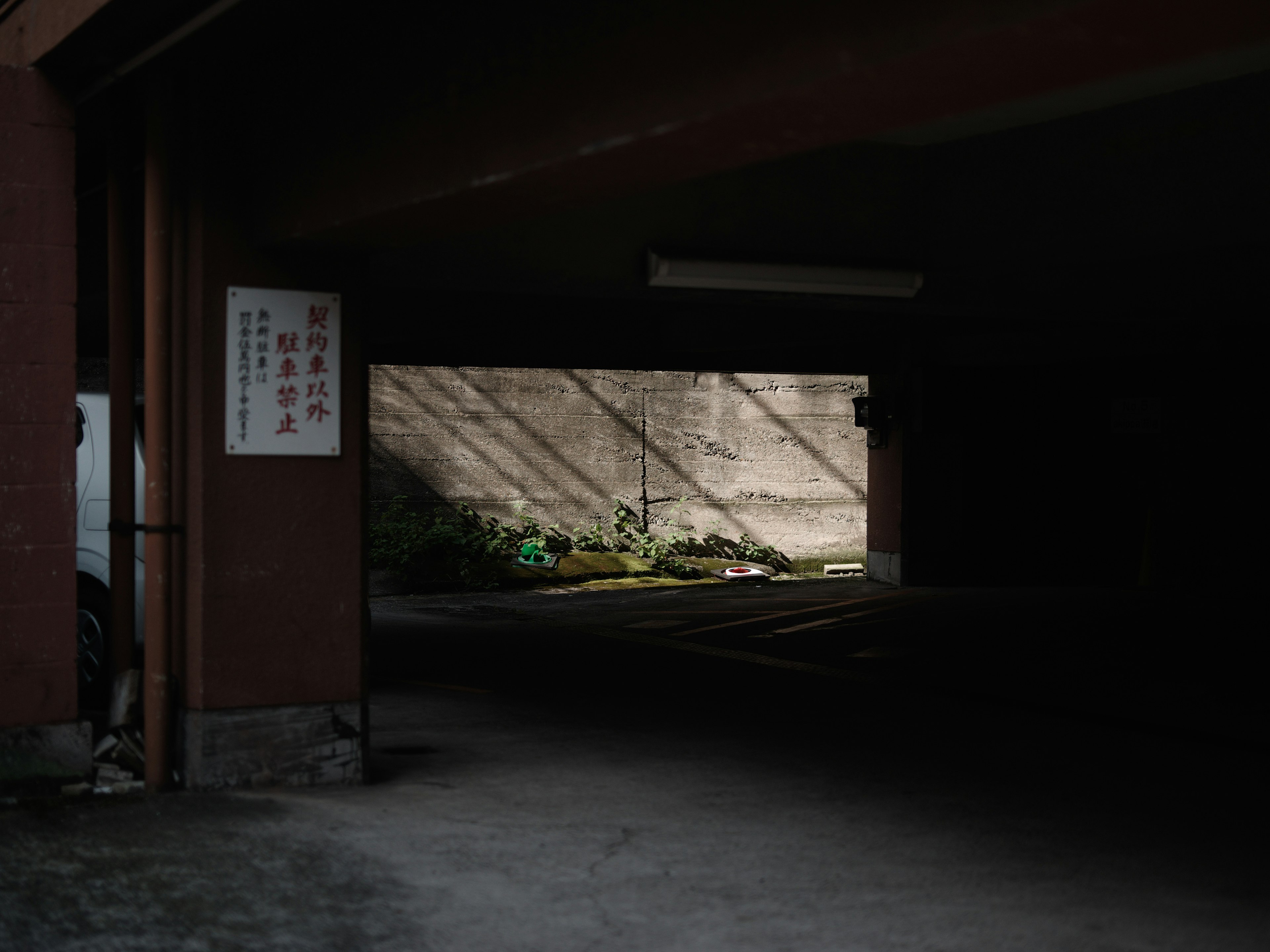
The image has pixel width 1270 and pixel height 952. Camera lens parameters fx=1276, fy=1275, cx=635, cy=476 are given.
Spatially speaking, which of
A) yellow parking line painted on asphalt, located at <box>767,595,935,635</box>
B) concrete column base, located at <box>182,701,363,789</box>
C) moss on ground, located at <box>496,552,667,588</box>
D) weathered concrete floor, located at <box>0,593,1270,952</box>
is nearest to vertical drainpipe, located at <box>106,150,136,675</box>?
concrete column base, located at <box>182,701,363,789</box>

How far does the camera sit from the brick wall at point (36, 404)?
6035 mm

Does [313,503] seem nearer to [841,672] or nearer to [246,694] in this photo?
[246,694]

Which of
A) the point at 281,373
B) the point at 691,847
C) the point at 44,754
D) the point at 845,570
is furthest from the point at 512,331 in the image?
the point at 845,570

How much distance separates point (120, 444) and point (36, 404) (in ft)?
2.04

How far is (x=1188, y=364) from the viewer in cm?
1423

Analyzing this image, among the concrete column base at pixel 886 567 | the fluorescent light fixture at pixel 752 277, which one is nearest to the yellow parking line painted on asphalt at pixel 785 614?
the concrete column base at pixel 886 567

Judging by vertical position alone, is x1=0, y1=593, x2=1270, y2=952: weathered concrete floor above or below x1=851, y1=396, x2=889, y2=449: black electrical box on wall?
below

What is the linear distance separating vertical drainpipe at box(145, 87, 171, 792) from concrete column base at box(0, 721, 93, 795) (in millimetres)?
369

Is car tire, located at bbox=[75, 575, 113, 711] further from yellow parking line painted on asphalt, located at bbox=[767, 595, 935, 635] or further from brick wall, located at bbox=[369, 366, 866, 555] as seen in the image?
brick wall, located at bbox=[369, 366, 866, 555]

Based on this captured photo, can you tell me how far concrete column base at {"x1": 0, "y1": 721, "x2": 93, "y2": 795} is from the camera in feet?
19.6

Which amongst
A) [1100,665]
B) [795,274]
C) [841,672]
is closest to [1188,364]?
[1100,665]

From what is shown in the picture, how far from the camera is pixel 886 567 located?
1711 cm

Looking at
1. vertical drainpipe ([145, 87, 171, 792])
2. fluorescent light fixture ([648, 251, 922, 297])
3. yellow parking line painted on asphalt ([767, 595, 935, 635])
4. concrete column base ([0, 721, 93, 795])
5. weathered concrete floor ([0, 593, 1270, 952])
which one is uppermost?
fluorescent light fixture ([648, 251, 922, 297])

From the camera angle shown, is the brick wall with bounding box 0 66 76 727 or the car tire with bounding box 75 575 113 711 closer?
the brick wall with bounding box 0 66 76 727
